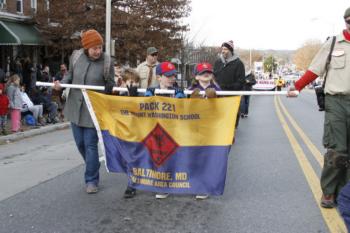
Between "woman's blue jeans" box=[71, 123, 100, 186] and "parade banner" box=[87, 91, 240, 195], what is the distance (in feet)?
1.83

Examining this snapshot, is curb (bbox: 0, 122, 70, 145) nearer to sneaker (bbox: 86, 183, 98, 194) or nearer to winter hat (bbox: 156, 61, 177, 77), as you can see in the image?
sneaker (bbox: 86, 183, 98, 194)

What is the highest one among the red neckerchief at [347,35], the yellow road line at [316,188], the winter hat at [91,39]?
the red neckerchief at [347,35]

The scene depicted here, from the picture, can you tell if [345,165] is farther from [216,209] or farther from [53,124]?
[53,124]

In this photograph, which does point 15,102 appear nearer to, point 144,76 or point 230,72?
point 230,72

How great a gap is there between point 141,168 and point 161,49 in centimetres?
1827

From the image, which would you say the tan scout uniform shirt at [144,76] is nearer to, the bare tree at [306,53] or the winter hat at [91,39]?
the winter hat at [91,39]

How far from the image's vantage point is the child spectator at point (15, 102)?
12.1 metres

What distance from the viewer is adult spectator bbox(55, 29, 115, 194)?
600cm

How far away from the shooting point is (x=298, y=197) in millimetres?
5746

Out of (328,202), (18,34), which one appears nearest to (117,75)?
(328,202)

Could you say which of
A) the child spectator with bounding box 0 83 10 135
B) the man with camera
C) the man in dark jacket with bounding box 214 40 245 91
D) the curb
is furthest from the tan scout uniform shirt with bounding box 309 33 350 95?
the child spectator with bounding box 0 83 10 135

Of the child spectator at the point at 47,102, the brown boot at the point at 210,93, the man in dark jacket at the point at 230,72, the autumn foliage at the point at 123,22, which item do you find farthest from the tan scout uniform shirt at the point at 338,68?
the autumn foliage at the point at 123,22

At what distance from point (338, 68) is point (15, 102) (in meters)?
9.03

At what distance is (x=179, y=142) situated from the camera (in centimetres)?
548
